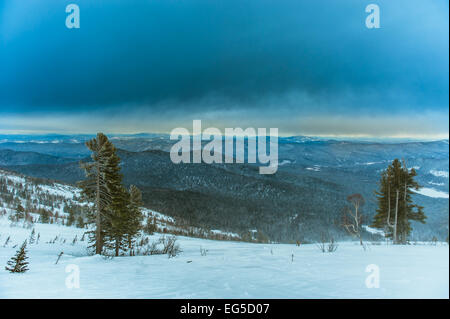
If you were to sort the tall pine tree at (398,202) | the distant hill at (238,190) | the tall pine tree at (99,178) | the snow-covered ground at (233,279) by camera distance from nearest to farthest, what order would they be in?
the snow-covered ground at (233,279) → the tall pine tree at (99,178) → the tall pine tree at (398,202) → the distant hill at (238,190)

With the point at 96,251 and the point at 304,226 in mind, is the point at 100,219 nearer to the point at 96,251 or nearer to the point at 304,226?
the point at 96,251

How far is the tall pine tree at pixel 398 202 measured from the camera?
1462 centimetres

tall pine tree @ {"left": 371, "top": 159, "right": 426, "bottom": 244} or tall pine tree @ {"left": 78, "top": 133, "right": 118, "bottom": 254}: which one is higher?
tall pine tree @ {"left": 78, "top": 133, "right": 118, "bottom": 254}

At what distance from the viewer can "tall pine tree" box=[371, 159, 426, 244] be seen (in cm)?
1462

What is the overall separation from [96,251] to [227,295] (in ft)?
20.5

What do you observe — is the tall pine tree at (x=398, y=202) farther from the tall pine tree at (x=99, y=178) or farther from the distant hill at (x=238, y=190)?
the tall pine tree at (x=99, y=178)

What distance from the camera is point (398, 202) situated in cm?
1608

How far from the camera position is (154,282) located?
4.63 m

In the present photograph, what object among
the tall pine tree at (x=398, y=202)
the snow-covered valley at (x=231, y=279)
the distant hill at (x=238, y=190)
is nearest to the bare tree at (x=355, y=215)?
the tall pine tree at (x=398, y=202)

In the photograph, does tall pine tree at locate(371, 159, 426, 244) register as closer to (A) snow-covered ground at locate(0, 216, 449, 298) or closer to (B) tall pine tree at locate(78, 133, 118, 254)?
(A) snow-covered ground at locate(0, 216, 449, 298)

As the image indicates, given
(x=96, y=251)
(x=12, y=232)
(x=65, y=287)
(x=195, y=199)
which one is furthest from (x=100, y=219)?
(x=195, y=199)

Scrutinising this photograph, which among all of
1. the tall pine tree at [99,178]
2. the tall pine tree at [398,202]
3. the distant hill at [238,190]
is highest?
the tall pine tree at [99,178]

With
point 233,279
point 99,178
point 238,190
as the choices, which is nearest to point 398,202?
point 233,279

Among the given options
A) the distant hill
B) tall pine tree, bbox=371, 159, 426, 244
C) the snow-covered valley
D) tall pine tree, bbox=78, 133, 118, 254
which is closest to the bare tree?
tall pine tree, bbox=371, 159, 426, 244
